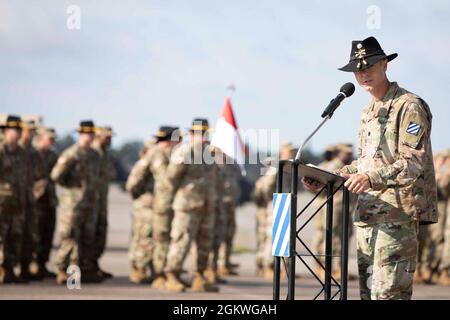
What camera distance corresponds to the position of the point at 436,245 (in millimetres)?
19000

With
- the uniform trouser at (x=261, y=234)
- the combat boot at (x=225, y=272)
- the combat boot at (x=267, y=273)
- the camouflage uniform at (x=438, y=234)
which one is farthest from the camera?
the uniform trouser at (x=261, y=234)

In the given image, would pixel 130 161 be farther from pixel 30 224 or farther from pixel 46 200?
pixel 30 224

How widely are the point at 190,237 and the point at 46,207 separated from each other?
3.83m

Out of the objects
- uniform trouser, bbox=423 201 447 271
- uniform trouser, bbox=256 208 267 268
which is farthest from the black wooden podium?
uniform trouser, bbox=256 208 267 268

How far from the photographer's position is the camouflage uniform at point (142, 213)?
16.8m

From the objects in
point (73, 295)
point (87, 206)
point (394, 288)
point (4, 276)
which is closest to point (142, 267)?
point (87, 206)

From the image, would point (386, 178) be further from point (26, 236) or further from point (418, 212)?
point (26, 236)

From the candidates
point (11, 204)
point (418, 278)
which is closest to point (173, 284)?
point (11, 204)

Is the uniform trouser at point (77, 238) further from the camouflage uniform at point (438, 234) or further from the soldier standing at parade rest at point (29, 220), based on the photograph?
the camouflage uniform at point (438, 234)

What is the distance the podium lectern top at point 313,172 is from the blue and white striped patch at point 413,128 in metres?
0.59

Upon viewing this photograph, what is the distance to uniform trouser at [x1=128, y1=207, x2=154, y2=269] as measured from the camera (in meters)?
16.8

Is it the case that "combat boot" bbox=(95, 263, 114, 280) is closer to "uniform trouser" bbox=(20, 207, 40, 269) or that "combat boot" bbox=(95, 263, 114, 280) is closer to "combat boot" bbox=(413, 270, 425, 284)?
"uniform trouser" bbox=(20, 207, 40, 269)

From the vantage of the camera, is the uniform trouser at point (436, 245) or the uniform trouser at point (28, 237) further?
the uniform trouser at point (436, 245)

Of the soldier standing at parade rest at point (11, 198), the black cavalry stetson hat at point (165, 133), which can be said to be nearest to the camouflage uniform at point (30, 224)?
the soldier standing at parade rest at point (11, 198)
